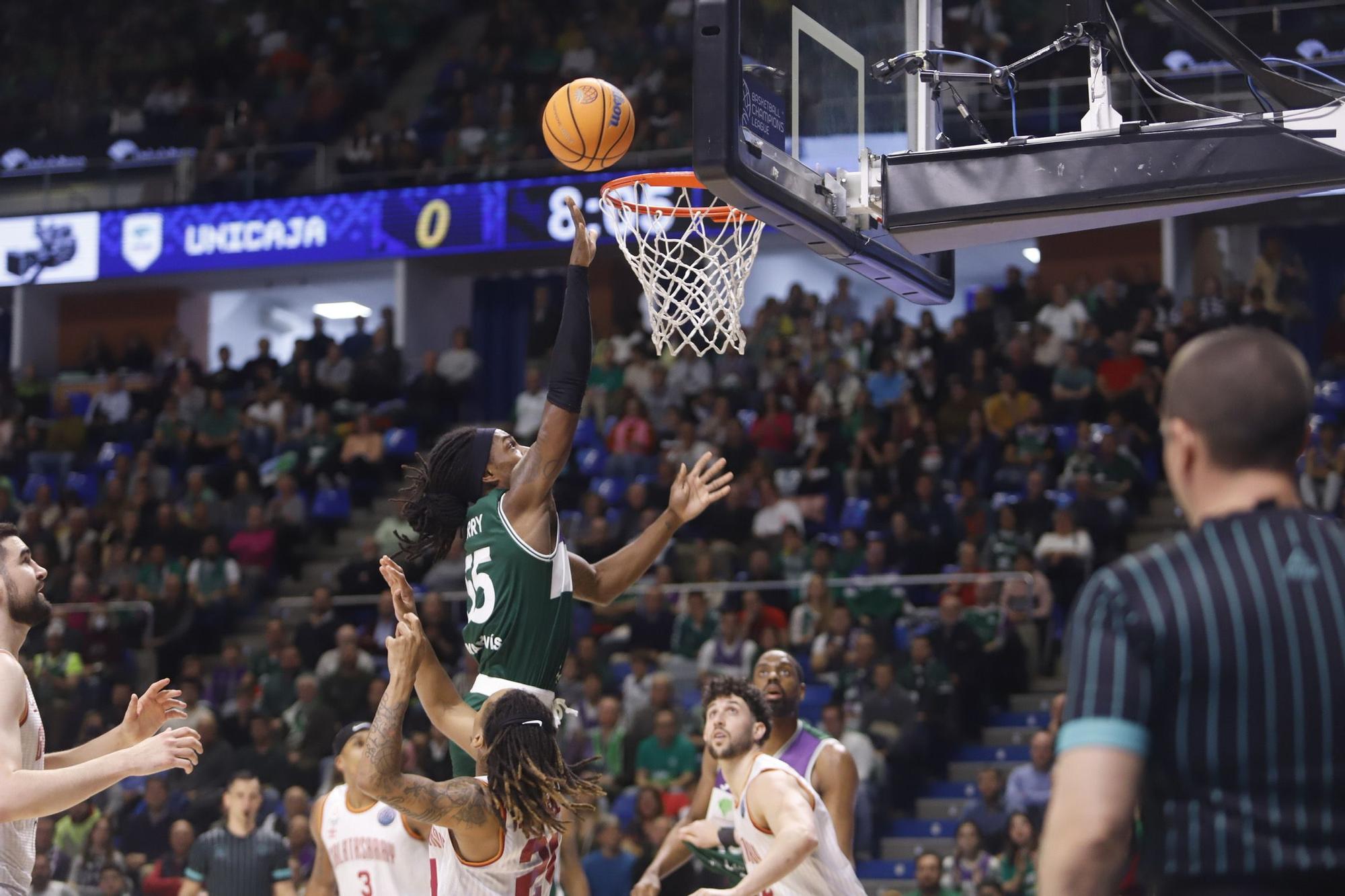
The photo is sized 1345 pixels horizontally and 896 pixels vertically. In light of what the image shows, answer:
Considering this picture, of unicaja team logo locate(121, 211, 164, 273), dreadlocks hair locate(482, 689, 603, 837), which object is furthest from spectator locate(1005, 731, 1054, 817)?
unicaja team logo locate(121, 211, 164, 273)

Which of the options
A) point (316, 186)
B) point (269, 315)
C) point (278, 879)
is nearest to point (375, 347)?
point (316, 186)

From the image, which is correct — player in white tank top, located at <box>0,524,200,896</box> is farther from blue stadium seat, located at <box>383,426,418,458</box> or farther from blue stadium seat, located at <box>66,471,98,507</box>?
blue stadium seat, located at <box>66,471,98,507</box>

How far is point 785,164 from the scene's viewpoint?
214 inches

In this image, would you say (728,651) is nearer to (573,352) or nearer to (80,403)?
(573,352)

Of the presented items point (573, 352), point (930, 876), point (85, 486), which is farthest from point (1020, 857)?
point (85, 486)

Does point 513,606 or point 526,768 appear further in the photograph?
point 513,606

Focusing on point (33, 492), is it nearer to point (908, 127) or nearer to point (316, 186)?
point (316, 186)

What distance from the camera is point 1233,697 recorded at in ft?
7.50

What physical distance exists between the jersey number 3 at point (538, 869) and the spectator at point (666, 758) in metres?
6.16

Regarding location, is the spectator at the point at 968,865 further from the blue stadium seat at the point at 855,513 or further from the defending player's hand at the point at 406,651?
the defending player's hand at the point at 406,651

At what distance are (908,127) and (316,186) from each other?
1288 centimetres

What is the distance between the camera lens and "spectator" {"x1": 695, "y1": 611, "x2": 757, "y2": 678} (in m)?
11.7

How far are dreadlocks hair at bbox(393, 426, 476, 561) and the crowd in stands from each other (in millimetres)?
5151

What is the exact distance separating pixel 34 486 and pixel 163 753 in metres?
14.0
